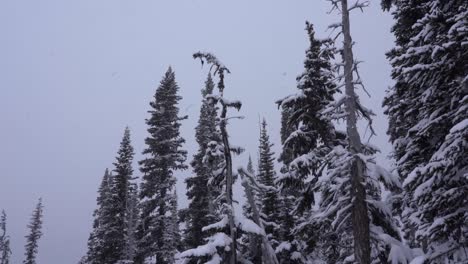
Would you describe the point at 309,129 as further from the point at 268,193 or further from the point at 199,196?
the point at 199,196

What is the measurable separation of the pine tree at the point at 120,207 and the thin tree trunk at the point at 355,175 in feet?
86.3

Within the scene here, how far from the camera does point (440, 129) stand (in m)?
12.0

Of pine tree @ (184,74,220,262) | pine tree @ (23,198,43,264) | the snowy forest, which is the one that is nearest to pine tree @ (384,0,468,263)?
the snowy forest

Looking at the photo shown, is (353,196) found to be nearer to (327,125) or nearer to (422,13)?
(327,125)

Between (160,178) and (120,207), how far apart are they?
760 centimetres

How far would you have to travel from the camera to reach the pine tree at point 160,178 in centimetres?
2853

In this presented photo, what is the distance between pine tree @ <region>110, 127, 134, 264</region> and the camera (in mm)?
33500

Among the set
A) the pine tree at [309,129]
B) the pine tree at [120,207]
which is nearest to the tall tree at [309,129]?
the pine tree at [309,129]

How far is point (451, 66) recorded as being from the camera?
11.1 m

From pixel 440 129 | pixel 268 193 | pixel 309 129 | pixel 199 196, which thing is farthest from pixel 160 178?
pixel 440 129

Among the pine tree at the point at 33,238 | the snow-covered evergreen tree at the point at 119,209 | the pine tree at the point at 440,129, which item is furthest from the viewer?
the pine tree at the point at 33,238

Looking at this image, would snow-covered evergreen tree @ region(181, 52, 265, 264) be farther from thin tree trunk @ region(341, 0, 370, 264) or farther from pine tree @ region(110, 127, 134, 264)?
pine tree @ region(110, 127, 134, 264)

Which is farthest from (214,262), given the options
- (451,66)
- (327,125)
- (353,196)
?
(451,66)

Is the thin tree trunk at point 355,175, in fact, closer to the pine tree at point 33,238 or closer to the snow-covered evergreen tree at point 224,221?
the snow-covered evergreen tree at point 224,221
